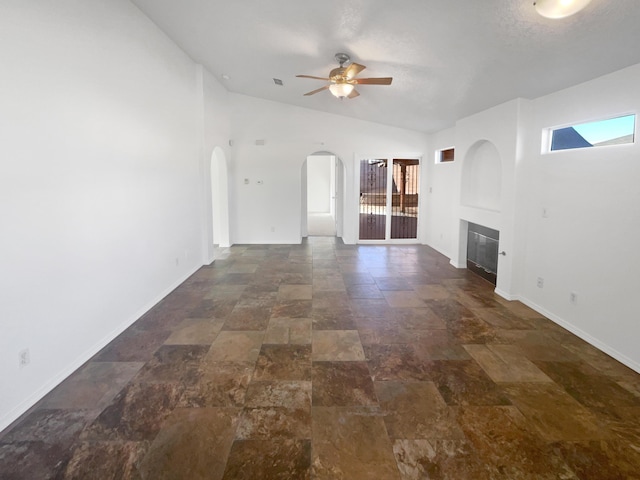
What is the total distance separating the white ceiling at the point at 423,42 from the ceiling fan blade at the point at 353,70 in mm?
261

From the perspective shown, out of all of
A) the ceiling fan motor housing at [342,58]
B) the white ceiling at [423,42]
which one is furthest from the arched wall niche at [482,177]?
the ceiling fan motor housing at [342,58]

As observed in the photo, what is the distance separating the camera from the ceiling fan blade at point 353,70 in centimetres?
389

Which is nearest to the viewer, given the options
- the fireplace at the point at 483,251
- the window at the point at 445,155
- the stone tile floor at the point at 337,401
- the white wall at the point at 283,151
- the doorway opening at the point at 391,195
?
the stone tile floor at the point at 337,401

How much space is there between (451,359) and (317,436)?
1.53 m

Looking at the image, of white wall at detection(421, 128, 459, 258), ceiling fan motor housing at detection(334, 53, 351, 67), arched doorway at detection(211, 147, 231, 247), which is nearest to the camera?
ceiling fan motor housing at detection(334, 53, 351, 67)

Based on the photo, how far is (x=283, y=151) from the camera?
8.15 metres

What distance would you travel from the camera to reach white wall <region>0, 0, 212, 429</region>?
2.38 metres

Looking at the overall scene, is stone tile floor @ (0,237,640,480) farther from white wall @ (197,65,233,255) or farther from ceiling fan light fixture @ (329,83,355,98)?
ceiling fan light fixture @ (329,83,355,98)

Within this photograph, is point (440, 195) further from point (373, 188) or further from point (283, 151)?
point (283, 151)

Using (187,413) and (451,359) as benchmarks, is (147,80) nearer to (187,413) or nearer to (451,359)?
(187,413)

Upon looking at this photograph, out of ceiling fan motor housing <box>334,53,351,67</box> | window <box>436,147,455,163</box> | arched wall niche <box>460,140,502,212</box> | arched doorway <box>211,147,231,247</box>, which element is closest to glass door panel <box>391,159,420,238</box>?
window <box>436,147,455,163</box>

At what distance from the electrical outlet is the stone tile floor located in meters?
0.32

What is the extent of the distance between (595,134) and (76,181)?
187 inches

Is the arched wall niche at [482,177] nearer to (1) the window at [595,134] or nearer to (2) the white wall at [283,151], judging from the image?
(1) the window at [595,134]
